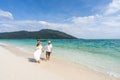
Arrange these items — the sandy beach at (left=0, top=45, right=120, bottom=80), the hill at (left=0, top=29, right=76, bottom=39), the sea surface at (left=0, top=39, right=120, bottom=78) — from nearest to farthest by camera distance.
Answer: the sandy beach at (left=0, top=45, right=120, bottom=80) → the sea surface at (left=0, top=39, right=120, bottom=78) → the hill at (left=0, top=29, right=76, bottom=39)

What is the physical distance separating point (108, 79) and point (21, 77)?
4276mm

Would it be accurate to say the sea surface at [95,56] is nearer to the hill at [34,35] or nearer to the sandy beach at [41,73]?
the sandy beach at [41,73]

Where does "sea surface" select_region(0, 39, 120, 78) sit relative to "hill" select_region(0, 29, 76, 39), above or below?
below

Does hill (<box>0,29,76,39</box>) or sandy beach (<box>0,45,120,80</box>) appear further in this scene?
hill (<box>0,29,76,39</box>)

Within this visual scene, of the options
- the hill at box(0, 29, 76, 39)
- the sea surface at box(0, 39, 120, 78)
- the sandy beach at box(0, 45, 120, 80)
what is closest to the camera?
the sandy beach at box(0, 45, 120, 80)

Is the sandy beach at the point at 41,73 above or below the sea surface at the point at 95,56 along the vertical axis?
above

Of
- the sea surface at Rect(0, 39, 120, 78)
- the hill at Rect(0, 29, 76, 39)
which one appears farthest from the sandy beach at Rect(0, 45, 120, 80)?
the hill at Rect(0, 29, 76, 39)

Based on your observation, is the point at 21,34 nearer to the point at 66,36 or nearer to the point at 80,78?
the point at 66,36

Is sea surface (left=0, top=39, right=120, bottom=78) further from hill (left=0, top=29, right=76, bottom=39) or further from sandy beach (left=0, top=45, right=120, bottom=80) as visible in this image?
hill (left=0, top=29, right=76, bottom=39)

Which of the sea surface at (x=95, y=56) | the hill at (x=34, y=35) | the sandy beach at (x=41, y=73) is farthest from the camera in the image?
the hill at (x=34, y=35)

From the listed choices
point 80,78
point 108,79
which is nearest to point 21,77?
point 80,78

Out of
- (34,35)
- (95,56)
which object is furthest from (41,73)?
(34,35)

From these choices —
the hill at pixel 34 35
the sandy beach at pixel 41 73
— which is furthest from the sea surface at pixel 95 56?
the hill at pixel 34 35

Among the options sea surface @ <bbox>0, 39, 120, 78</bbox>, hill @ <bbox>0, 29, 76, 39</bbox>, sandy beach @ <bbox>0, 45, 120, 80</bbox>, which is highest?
hill @ <bbox>0, 29, 76, 39</bbox>
